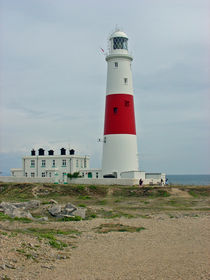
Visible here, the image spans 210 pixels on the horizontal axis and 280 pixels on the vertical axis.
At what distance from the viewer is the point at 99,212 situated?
24.7 meters

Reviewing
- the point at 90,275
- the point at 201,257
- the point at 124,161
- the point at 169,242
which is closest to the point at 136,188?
the point at 124,161

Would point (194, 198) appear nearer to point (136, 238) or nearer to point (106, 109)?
point (106, 109)

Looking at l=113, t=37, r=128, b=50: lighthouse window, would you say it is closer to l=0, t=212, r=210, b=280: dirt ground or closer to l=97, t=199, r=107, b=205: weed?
l=97, t=199, r=107, b=205: weed

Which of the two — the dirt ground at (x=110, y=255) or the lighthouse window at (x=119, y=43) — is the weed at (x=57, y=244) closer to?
the dirt ground at (x=110, y=255)

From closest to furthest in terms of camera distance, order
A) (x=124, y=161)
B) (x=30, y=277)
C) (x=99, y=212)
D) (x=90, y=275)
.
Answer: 1. (x=30, y=277)
2. (x=90, y=275)
3. (x=99, y=212)
4. (x=124, y=161)

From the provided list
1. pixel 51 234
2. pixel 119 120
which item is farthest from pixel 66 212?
pixel 119 120

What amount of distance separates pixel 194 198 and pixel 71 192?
11224 mm

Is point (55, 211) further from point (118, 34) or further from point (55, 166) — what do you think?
point (55, 166)

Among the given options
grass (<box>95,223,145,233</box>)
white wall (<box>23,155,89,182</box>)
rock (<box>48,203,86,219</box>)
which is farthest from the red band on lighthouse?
grass (<box>95,223,145,233</box>)

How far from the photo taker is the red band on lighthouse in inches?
1516

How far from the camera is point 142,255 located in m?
13.6

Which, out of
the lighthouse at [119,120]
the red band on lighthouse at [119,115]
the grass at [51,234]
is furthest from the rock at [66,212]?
the red band on lighthouse at [119,115]

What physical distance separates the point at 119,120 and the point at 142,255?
25642 millimetres

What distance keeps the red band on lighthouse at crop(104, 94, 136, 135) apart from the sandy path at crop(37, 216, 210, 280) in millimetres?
19412
